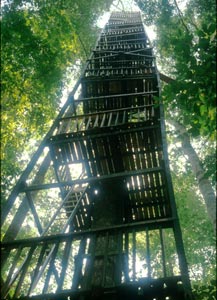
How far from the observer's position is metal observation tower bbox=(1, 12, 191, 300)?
13.2ft

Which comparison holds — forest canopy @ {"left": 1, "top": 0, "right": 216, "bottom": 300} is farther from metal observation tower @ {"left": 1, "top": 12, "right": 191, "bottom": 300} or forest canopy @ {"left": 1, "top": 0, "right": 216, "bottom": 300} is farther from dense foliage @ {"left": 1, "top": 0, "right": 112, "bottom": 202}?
metal observation tower @ {"left": 1, "top": 12, "right": 191, "bottom": 300}

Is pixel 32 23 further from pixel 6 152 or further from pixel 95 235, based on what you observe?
pixel 95 235

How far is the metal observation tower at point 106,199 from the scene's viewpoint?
159 inches

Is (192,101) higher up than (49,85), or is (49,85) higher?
(49,85)

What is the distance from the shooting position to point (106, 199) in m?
6.62

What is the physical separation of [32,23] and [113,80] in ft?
11.3

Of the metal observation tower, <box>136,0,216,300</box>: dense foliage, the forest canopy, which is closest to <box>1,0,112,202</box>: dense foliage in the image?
the forest canopy

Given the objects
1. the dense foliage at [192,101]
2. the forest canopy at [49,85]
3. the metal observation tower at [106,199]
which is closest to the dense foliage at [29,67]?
the forest canopy at [49,85]

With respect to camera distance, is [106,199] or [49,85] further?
[49,85]

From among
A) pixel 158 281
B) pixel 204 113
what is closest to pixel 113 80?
pixel 204 113

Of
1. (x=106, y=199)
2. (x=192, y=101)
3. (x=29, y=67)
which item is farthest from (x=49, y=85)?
(x=192, y=101)

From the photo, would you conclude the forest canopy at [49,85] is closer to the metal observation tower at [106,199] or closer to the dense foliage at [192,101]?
the dense foliage at [192,101]

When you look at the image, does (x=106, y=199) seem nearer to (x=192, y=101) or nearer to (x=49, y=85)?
(x=192, y=101)

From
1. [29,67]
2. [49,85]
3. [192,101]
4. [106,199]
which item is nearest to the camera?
[192,101]
